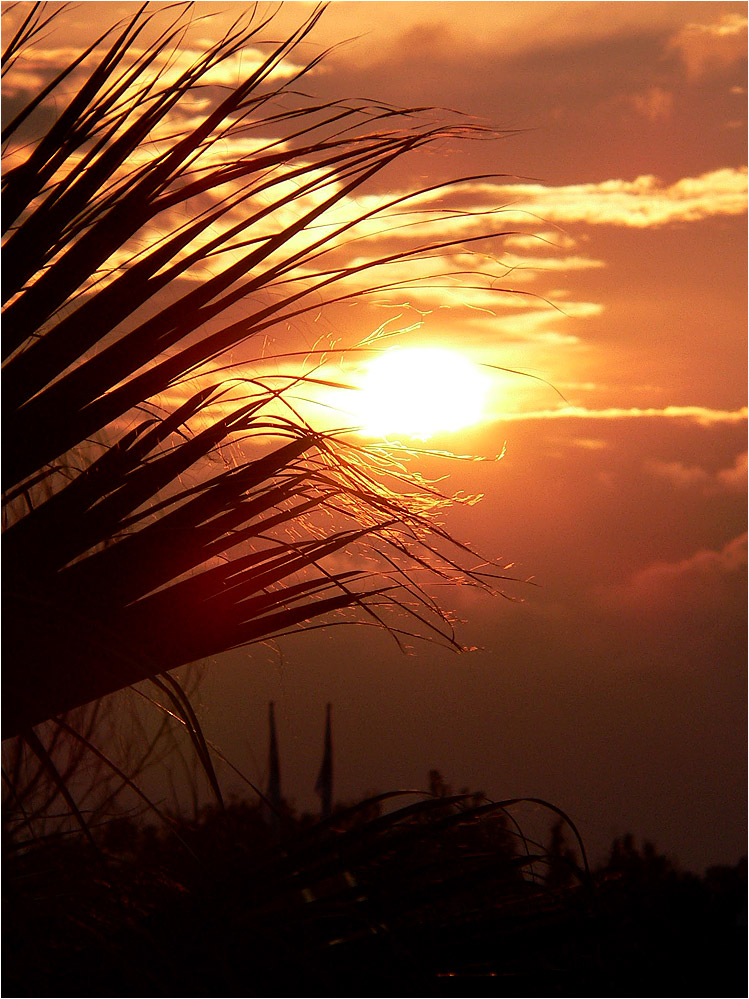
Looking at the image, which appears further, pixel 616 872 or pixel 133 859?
pixel 616 872

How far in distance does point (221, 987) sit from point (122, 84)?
1.79 meters

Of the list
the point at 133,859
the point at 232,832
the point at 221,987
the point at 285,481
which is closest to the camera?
the point at 221,987

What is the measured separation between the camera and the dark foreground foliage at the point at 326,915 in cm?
147

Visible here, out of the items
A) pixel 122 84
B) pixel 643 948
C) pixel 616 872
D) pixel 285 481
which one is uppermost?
pixel 122 84

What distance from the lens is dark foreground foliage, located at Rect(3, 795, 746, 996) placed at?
147cm

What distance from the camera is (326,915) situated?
4.85ft

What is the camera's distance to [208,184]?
182 cm

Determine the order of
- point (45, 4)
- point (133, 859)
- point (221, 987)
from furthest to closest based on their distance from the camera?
1. point (45, 4)
2. point (133, 859)
3. point (221, 987)

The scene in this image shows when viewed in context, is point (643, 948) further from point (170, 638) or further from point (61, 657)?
point (61, 657)

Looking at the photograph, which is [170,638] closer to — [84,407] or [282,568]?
[282,568]

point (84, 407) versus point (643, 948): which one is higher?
point (84, 407)

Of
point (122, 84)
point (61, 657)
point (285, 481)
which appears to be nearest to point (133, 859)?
point (61, 657)

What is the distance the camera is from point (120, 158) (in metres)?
1.81

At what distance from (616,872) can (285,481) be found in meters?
1.01
